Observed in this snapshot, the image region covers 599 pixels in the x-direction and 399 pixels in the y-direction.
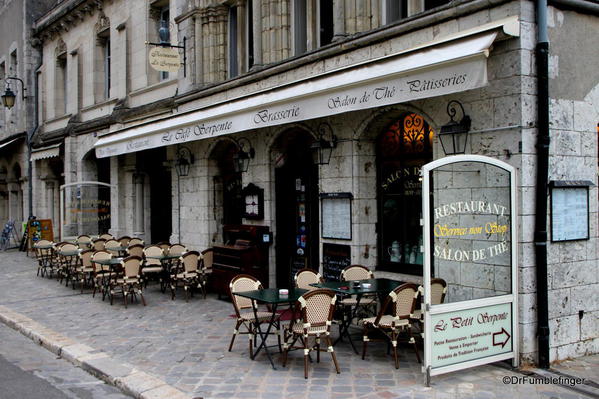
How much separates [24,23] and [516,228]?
2315 centimetres

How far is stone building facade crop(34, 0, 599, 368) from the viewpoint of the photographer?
679 cm

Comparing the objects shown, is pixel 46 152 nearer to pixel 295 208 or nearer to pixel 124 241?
pixel 124 241

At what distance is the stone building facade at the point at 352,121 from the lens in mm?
6785

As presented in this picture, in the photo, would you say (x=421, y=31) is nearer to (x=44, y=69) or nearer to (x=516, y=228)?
(x=516, y=228)

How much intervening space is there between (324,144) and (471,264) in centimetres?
357

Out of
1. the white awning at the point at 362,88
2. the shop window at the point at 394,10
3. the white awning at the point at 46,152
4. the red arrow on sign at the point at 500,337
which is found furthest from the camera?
the white awning at the point at 46,152

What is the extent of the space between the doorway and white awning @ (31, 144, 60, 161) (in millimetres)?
11760

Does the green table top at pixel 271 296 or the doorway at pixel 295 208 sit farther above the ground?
the doorway at pixel 295 208

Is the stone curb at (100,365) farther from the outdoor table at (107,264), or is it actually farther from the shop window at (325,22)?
the shop window at (325,22)

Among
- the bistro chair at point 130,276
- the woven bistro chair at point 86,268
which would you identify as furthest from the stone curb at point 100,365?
the woven bistro chair at point 86,268

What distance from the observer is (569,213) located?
7039 mm

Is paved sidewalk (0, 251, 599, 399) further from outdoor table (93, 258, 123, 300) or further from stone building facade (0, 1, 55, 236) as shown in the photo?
stone building facade (0, 1, 55, 236)

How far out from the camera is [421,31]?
805cm

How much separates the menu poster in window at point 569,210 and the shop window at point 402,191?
6.88ft
